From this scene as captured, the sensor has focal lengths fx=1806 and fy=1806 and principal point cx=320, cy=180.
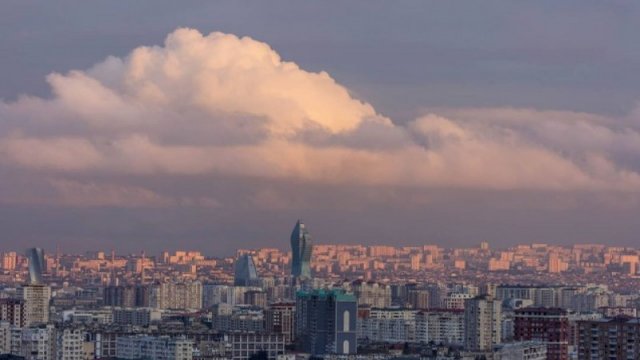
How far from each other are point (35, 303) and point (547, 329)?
21002 mm

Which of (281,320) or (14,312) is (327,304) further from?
(14,312)

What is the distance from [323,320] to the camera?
165 feet

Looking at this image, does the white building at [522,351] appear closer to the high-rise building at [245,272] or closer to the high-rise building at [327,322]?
the high-rise building at [327,322]

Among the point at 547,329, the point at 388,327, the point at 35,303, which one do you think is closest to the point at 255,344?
the point at 388,327

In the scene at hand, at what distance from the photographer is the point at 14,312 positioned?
53.2 metres

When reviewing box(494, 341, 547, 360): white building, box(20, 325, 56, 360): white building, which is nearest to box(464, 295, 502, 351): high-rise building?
→ box(494, 341, 547, 360): white building

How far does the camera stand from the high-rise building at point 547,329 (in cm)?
3872

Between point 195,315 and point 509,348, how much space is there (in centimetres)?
2854

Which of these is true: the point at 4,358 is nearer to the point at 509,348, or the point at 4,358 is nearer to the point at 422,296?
the point at 509,348

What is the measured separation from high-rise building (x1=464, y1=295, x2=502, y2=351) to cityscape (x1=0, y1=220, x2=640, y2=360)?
7cm

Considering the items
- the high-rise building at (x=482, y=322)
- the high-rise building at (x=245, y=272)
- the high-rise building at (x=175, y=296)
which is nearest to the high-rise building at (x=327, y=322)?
the high-rise building at (x=482, y=322)

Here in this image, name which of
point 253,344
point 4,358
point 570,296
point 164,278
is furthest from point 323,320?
point 164,278

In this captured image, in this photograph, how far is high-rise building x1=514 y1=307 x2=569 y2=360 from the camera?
127 feet

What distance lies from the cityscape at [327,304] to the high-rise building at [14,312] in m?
0.09
